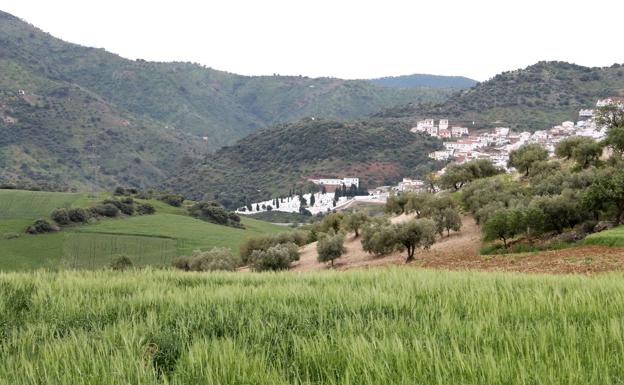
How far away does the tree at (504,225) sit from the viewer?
3234cm

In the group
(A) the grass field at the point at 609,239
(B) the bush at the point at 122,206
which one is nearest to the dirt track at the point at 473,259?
(A) the grass field at the point at 609,239

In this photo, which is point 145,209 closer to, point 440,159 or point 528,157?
point 528,157

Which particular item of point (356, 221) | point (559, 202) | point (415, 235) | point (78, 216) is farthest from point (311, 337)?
point (78, 216)

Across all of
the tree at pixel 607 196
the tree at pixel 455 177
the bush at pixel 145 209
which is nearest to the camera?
the tree at pixel 607 196

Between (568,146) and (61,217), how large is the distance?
78015mm

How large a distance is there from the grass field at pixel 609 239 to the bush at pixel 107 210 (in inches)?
3406

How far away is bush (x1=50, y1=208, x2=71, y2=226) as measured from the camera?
86.1 meters

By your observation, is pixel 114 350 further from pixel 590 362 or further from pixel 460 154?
pixel 460 154

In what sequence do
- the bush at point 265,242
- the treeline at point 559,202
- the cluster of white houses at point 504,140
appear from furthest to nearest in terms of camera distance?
1. the cluster of white houses at point 504,140
2. the bush at point 265,242
3. the treeline at point 559,202

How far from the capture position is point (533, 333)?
350 cm

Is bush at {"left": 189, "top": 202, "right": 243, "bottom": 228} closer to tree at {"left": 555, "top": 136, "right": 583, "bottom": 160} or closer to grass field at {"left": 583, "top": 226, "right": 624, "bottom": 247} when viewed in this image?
tree at {"left": 555, "top": 136, "right": 583, "bottom": 160}

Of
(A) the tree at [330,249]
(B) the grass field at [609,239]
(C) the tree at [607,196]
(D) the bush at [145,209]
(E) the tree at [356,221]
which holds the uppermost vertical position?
(C) the tree at [607,196]

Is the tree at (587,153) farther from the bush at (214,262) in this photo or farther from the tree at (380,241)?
the bush at (214,262)

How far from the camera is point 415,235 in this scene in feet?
124
